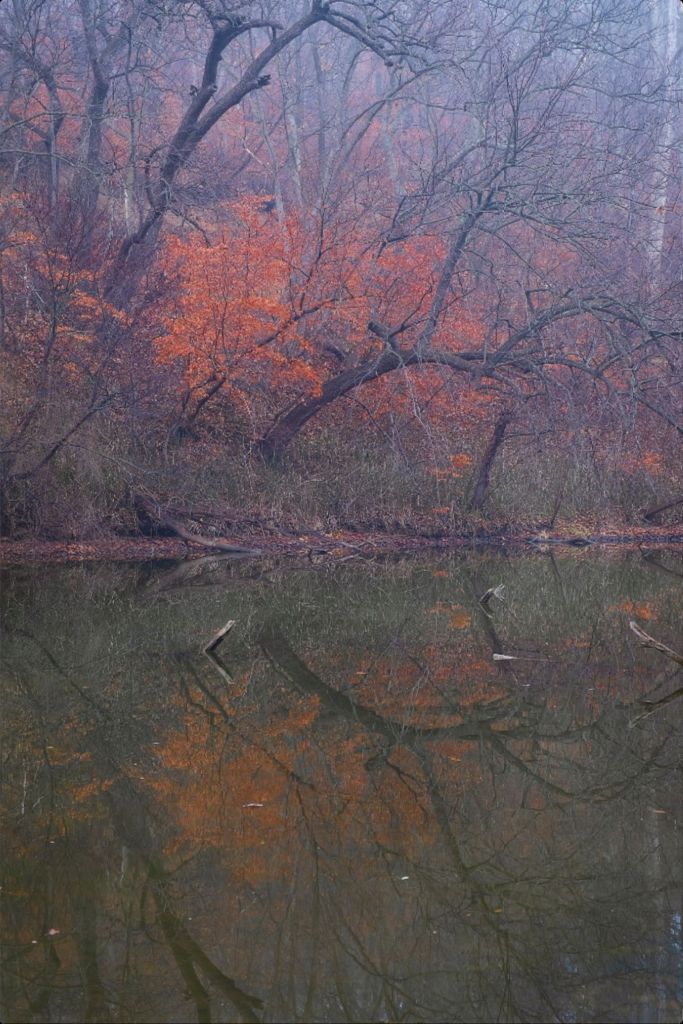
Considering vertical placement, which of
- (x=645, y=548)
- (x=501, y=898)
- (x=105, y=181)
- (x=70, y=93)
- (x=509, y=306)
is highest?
(x=70, y=93)

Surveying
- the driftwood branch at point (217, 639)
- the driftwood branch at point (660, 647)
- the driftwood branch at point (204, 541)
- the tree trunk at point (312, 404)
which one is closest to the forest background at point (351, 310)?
the tree trunk at point (312, 404)

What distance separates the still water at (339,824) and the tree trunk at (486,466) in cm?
894

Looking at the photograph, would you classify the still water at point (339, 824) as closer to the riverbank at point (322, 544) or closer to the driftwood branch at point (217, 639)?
the driftwood branch at point (217, 639)

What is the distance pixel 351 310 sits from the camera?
19.9 metres

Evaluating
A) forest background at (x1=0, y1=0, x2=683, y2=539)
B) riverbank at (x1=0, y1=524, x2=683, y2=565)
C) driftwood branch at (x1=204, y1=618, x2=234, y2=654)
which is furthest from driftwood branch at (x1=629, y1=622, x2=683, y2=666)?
riverbank at (x1=0, y1=524, x2=683, y2=565)

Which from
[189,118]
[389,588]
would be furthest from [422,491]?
[189,118]

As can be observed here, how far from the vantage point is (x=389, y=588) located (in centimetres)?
1580

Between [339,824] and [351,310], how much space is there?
565 inches

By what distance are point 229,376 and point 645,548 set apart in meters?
8.17

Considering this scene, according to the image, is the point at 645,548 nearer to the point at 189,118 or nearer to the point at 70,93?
the point at 189,118

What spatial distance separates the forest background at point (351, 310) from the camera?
60.2 ft

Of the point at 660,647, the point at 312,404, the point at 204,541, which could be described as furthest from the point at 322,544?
the point at 660,647

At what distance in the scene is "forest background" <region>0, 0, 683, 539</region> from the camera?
60.2 ft

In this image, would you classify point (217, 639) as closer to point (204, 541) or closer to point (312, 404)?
point (204, 541)
